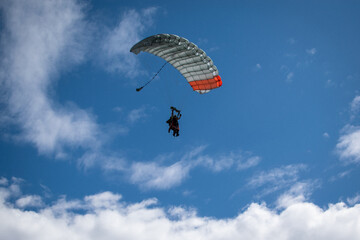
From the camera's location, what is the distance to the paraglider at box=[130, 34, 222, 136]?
2247cm

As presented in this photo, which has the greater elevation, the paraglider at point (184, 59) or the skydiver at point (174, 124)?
the paraglider at point (184, 59)

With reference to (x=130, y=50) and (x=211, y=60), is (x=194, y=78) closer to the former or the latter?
(x=211, y=60)

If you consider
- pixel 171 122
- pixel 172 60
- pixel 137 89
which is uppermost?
pixel 172 60

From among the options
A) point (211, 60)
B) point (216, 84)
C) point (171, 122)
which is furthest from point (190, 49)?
point (171, 122)

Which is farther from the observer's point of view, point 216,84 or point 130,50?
point 216,84

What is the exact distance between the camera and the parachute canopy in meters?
22.4

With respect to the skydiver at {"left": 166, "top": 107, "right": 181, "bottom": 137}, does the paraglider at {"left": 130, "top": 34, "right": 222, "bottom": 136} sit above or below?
above

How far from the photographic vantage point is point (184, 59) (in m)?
25.0

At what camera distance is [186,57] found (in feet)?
80.2

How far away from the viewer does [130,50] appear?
23953mm

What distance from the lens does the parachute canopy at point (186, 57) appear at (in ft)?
73.6

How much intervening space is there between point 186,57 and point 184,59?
0.57 m

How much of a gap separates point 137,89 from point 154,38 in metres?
4.99

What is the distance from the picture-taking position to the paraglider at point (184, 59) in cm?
2247
